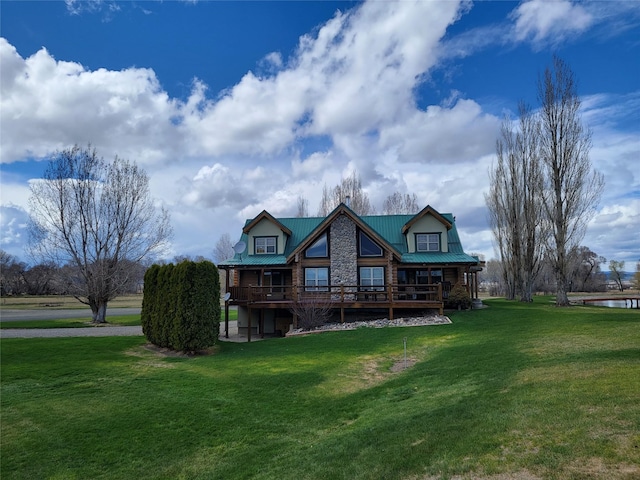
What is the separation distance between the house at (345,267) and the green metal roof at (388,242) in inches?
2.5

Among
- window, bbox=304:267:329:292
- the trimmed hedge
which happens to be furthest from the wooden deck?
the trimmed hedge

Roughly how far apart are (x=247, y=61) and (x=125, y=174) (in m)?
13.8

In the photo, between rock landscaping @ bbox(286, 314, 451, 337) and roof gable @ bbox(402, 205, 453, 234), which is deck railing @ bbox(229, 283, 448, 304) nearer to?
rock landscaping @ bbox(286, 314, 451, 337)

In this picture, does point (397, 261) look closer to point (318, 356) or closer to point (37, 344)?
point (318, 356)

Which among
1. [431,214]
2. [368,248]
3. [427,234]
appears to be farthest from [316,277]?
[431,214]

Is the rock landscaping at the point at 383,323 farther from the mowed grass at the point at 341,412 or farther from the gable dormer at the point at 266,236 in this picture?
the gable dormer at the point at 266,236

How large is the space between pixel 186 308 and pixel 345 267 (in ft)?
37.6

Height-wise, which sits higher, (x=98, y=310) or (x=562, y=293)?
(x=562, y=293)

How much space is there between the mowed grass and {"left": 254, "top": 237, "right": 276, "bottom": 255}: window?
13.5 metres

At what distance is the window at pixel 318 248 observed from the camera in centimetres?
2534

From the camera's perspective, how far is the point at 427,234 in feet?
87.2

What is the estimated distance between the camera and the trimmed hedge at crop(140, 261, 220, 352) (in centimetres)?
1550

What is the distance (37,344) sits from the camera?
15984 mm

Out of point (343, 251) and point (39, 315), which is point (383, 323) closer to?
point (343, 251)
